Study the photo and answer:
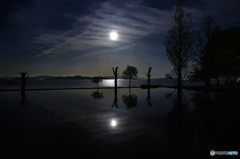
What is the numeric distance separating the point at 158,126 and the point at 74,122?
5211 mm

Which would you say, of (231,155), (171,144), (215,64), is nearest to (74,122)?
(171,144)

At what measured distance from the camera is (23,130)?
9.34 metres

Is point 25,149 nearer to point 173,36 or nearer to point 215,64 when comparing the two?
point 215,64

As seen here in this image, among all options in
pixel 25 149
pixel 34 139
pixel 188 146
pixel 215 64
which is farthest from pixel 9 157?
pixel 215 64

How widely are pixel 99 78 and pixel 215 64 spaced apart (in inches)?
1346

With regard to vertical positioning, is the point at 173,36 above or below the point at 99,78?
above

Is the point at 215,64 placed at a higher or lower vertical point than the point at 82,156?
higher

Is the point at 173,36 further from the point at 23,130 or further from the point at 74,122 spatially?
the point at 23,130

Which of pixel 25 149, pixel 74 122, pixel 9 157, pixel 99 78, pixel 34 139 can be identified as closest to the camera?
pixel 9 157

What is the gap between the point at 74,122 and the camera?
11117 mm

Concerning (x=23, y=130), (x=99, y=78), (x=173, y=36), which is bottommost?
(x=23, y=130)

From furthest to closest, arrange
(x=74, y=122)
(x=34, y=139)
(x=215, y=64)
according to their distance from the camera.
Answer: (x=215, y=64), (x=74, y=122), (x=34, y=139)

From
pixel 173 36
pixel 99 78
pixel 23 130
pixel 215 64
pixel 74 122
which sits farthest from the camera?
pixel 99 78

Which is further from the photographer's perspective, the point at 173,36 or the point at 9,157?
the point at 173,36
